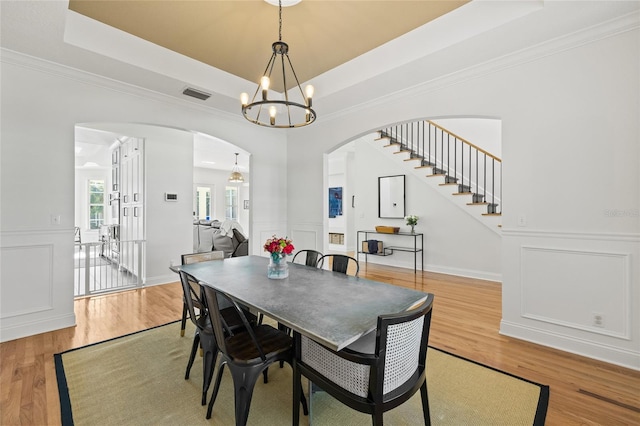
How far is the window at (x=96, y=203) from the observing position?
9375 mm

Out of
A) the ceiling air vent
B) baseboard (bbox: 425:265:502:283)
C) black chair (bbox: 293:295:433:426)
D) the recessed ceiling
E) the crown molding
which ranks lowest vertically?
baseboard (bbox: 425:265:502:283)

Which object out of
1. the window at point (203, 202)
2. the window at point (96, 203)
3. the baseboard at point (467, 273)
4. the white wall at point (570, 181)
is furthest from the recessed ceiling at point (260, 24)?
the window at point (96, 203)

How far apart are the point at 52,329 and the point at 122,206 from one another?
11.7 ft

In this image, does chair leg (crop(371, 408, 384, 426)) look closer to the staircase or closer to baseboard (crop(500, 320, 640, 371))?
baseboard (crop(500, 320, 640, 371))

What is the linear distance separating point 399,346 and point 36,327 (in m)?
3.71

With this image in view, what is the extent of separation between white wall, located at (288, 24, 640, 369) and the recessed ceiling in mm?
699

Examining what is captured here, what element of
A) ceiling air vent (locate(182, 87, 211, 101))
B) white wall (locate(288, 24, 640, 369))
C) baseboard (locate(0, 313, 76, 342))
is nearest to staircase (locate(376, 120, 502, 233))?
white wall (locate(288, 24, 640, 369))

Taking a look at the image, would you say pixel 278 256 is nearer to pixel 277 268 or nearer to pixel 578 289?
pixel 277 268

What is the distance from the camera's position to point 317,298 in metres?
1.87

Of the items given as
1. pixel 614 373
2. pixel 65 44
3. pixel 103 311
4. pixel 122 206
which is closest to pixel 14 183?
pixel 65 44

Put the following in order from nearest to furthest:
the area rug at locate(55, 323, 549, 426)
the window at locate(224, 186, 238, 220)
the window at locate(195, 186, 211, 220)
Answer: the area rug at locate(55, 323, 549, 426) < the window at locate(195, 186, 211, 220) < the window at locate(224, 186, 238, 220)

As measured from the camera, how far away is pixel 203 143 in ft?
23.8

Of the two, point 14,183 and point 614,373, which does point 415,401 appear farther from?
point 14,183

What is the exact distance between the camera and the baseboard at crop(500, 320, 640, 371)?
235cm
